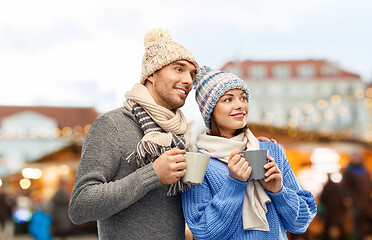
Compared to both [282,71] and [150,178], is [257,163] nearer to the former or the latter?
[150,178]

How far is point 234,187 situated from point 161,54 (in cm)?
68

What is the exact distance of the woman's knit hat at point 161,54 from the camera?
1.74m

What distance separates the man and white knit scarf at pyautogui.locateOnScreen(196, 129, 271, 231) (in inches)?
5.7

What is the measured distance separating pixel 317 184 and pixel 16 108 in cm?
3189

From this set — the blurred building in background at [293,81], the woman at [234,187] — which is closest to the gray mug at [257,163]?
the woman at [234,187]

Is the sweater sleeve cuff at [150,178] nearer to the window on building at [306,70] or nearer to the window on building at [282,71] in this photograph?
the window on building at [282,71]

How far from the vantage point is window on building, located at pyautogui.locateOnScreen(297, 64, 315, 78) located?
1623 inches

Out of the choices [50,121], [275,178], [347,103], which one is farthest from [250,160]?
[50,121]

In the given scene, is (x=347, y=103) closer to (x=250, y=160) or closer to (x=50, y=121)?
(x=50, y=121)

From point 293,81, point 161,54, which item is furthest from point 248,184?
point 293,81

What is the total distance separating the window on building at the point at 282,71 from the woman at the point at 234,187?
41.0 meters

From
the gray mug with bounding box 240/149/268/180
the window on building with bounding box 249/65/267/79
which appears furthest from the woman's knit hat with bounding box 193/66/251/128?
the window on building with bounding box 249/65/267/79

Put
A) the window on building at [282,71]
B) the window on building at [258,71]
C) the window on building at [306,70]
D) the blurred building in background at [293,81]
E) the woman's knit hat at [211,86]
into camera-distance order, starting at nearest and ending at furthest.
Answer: the woman's knit hat at [211,86] < the blurred building in background at [293,81] < the window on building at [258,71] < the window on building at [306,70] < the window on building at [282,71]

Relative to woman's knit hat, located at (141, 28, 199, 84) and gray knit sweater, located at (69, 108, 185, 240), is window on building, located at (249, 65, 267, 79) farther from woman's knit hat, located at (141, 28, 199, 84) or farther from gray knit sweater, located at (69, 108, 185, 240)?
gray knit sweater, located at (69, 108, 185, 240)
